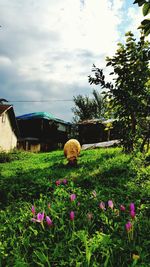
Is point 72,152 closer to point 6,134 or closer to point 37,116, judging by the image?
point 6,134

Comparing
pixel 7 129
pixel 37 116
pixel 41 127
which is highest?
pixel 37 116

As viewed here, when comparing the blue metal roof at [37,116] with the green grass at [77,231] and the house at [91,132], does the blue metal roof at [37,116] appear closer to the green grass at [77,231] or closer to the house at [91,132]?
the house at [91,132]

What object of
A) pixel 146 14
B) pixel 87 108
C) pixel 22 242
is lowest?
pixel 22 242

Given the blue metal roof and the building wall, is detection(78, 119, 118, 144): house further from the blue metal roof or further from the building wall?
the building wall

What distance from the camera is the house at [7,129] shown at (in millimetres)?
25911

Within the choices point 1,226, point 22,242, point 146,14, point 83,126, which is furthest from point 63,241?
point 83,126

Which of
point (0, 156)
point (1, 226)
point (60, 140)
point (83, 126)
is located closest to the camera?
point (1, 226)

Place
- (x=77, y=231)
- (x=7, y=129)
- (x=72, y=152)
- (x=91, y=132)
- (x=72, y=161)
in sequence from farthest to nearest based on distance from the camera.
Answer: (x=91, y=132) < (x=7, y=129) < (x=72, y=152) < (x=72, y=161) < (x=77, y=231)

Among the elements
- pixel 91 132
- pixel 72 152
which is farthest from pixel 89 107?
pixel 72 152

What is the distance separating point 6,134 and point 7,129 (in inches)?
23.2

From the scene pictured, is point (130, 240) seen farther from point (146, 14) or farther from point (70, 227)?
point (146, 14)

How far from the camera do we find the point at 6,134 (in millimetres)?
27172

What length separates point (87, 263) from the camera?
9.06 ft

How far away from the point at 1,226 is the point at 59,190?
164 centimetres
